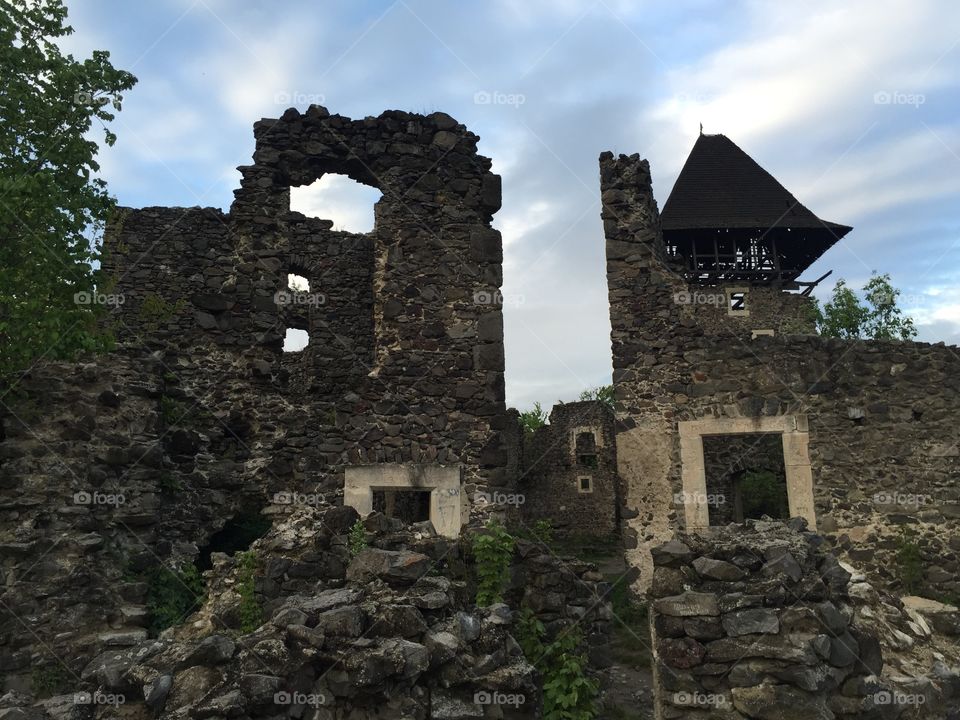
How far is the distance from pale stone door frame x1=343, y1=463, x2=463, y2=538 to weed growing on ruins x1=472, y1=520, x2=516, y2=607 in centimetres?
206

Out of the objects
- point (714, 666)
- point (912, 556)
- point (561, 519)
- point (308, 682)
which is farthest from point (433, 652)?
point (561, 519)

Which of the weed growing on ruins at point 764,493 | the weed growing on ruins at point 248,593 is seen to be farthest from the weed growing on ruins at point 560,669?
the weed growing on ruins at point 764,493

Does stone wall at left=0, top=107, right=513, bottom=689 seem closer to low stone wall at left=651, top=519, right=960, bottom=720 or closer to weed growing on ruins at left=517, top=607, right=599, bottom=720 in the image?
weed growing on ruins at left=517, top=607, right=599, bottom=720

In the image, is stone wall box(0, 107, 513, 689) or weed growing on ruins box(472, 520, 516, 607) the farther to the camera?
stone wall box(0, 107, 513, 689)

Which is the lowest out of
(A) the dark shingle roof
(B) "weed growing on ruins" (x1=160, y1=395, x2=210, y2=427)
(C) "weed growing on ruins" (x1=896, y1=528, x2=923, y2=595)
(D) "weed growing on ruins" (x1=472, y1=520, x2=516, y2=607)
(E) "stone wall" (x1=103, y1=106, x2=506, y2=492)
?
(C) "weed growing on ruins" (x1=896, y1=528, x2=923, y2=595)

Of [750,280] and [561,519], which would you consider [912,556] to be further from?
[750,280]

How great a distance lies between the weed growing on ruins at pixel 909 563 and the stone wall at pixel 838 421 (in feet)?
0.33

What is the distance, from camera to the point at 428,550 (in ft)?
19.0

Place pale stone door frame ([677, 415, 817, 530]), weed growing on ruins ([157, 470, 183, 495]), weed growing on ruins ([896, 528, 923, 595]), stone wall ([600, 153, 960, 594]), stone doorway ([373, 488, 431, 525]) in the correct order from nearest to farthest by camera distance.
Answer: weed growing on ruins ([157, 470, 183, 495])
weed growing on ruins ([896, 528, 923, 595])
stone wall ([600, 153, 960, 594])
pale stone door frame ([677, 415, 817, 530])
stone doorway ([373, 488, 431, 525])

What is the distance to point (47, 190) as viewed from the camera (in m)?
7.25

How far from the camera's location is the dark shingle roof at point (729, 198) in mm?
26109

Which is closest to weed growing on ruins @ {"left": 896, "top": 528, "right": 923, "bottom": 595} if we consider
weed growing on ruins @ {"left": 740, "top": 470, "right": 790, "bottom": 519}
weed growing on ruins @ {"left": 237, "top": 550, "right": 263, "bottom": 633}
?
weed growing on ruins @ {"left": 740, "top": 470, "right": 790, "bottom": 519}

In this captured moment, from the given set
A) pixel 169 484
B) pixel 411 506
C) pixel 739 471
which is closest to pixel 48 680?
pixel 169 484

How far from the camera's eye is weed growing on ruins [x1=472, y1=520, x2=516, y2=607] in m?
5.82
